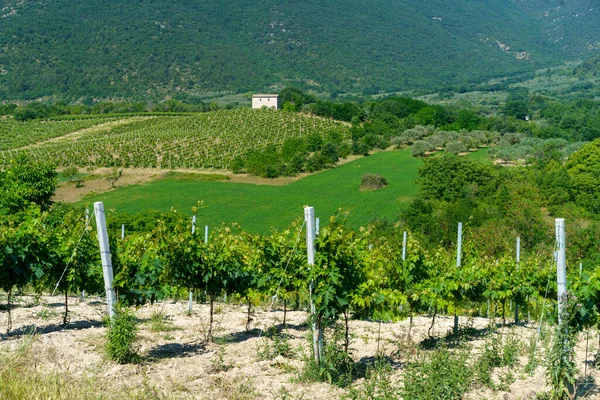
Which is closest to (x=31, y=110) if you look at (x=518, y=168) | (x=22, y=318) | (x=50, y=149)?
(x=50, y=149)

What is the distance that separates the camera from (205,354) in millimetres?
10172

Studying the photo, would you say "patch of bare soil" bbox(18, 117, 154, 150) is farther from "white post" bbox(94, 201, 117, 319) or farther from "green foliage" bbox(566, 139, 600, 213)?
"white post" bbox(94, 201, 117, 319)

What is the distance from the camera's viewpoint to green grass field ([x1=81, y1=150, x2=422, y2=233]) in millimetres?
49438

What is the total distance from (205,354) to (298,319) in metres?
4.01

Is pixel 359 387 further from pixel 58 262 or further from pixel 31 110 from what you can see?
pixel 31 110

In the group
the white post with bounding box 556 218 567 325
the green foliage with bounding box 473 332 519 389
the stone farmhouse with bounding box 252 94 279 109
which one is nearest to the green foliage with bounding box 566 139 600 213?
the green foliage with bounding box 473 332 519 389

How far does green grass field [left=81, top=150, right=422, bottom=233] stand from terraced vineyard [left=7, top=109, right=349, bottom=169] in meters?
10.4

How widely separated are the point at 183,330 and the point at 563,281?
7046 mm

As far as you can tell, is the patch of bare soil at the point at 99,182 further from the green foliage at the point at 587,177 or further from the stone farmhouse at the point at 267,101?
the stone farmhouse at the point at 267,101

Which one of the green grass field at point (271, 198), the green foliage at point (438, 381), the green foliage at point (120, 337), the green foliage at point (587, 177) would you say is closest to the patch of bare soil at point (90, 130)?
the green grass field at point (271, 198)

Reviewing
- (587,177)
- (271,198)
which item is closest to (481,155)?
(587,177)

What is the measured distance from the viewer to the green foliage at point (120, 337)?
30.3ft

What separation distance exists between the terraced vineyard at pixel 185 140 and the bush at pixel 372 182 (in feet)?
53.9

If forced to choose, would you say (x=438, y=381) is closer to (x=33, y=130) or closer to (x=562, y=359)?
(x=562, y=359)
